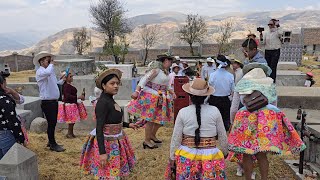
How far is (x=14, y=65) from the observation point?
31781 millimetres

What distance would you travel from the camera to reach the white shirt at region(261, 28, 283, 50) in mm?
7410

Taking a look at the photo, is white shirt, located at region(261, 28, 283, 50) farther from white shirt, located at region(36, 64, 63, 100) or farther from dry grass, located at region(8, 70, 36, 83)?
dry grass, located at region(8, 70, 36, 83)

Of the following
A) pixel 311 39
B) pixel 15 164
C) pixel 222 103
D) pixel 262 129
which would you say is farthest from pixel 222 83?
pixel 311 39

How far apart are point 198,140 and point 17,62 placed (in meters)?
32.3

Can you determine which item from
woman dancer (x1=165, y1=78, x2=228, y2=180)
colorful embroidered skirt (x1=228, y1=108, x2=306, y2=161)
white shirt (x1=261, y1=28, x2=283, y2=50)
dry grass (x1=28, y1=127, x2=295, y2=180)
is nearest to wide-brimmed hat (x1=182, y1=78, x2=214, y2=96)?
woman dancer (x1=165, y1=78, x2=228, y2=180)

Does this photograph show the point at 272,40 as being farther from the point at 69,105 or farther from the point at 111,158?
the point at 111,158

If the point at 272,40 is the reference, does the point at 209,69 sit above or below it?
below

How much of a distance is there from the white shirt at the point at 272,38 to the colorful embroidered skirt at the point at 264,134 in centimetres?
418

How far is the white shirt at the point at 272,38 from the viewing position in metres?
7.41

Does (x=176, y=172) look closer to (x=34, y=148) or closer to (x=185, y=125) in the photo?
(x=185, y=125)

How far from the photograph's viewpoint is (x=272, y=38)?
743 centimetres

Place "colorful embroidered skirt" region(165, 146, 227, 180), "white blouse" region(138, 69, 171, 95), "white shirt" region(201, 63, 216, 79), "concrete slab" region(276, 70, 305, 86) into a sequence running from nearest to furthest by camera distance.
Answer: "colorful embroidered skirt" region(165, 146, 227, 180)
"white blouse" region(138, 69, 171, 95)
"white shirt" region(201, 63, 216, 79)
"concrete slab" region(276, 70, 305, 86)

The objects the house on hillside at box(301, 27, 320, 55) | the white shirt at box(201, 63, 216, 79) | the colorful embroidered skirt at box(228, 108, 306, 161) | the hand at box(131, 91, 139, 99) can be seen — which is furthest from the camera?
the house on hillside at box(301, 27, 320, 55)

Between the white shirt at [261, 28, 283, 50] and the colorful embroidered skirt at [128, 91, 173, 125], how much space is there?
3126 mm
